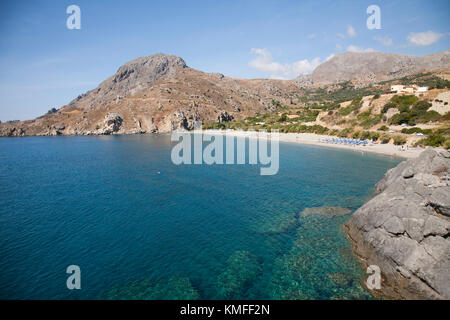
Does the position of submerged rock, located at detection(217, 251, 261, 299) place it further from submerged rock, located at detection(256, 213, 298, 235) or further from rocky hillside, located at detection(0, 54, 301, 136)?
rocky hillside, located at detection(0, 54, 301, 136)

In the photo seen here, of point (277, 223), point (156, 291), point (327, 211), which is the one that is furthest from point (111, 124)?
point (156, 291)

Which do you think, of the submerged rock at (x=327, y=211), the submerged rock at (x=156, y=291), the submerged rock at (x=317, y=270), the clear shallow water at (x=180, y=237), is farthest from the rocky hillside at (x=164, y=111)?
the submerged rock at (x=156, y=291)

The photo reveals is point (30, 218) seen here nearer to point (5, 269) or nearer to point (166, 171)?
point (5, 269)

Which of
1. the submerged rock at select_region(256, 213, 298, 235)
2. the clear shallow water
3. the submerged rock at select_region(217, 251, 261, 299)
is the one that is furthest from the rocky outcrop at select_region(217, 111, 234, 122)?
the submerged rock at select_region(217, 251, 261, 299)
